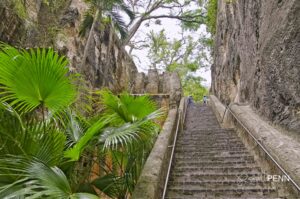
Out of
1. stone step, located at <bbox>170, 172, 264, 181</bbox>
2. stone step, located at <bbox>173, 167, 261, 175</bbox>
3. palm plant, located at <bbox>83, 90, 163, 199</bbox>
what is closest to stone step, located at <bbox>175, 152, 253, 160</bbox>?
stone step, located at <bbox>173, 167, 261, 175</bbox>

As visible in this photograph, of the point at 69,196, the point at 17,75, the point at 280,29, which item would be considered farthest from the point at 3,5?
the point at 280,29

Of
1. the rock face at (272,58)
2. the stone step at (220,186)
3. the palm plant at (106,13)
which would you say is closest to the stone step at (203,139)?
the rock face at (272,58)

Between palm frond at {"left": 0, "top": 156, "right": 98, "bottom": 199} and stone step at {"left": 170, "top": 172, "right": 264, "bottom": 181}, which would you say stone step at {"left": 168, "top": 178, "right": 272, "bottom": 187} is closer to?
stone step at {"left": 170, "top": 172, "right": 264, "bottom": 181}

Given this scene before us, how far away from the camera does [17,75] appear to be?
115 inches

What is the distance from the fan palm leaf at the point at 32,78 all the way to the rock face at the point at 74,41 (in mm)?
3801

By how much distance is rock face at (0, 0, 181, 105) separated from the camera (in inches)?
269

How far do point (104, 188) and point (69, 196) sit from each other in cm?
106

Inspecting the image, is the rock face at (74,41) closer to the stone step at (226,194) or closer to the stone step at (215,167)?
the stone step at (215,167)

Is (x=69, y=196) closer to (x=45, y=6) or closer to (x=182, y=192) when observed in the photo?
(x=182, y=192)

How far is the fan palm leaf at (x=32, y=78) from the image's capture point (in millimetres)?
2928

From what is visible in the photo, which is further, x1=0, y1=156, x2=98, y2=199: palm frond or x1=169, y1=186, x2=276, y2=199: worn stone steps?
x1=169, y1=186, x2=276, y2=199: worn stone steps

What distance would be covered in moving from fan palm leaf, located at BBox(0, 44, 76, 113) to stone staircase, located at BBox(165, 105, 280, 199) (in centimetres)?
256

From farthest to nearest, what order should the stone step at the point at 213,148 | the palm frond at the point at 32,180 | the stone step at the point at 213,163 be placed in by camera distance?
the stone step at the point at 213,148
the stone step at the point at 213,163
the palm frond at the point at 32,180

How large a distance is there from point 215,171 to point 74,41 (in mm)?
7928
